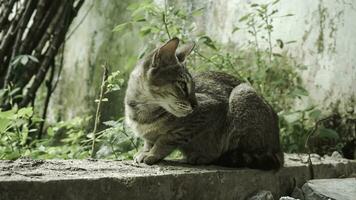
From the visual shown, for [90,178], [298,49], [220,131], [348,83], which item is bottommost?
[90,178]

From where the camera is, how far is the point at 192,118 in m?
2.74

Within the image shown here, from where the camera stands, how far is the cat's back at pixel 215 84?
9.61 feet

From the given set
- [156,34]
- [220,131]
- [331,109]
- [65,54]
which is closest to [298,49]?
[331,109]

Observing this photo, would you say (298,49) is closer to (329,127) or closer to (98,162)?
(329,127)

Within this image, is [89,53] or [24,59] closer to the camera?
[24,59]

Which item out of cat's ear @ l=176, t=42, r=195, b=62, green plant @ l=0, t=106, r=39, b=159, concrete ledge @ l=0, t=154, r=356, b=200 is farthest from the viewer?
green plant @ l=0, t=106, r=39, b=159

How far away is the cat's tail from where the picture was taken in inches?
108

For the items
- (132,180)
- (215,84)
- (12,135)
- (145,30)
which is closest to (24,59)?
(12,135)

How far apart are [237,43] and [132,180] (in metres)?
2.63

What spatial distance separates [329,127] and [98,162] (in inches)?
83.0

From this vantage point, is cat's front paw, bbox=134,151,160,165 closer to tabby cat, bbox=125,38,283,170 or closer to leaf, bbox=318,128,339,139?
tabby cat, bbox=125,38,283,170

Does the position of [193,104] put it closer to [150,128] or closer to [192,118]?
[192,118]

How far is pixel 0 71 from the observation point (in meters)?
4.67

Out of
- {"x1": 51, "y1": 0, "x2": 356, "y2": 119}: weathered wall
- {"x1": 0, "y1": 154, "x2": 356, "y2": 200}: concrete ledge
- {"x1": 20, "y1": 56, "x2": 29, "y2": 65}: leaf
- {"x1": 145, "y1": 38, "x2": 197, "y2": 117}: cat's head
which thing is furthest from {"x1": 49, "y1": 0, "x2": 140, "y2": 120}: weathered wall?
{"x1": 0, "y1": 154, "x2": 356, "y2": 200}: concrete ledge
